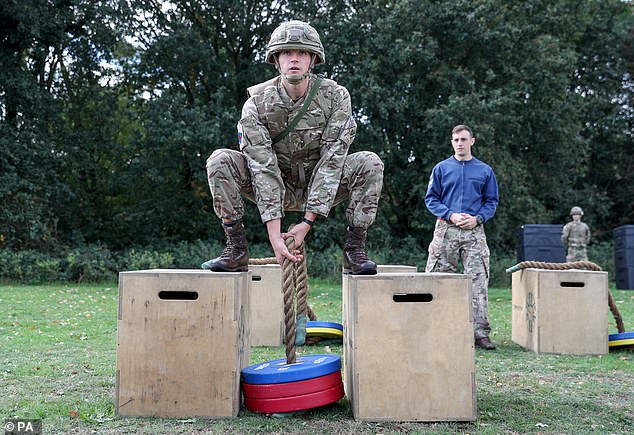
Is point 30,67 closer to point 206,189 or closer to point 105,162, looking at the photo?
point 105,162

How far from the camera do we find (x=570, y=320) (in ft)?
19.6

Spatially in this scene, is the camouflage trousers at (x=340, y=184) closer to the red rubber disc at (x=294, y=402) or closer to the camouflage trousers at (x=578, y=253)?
the red rubber disc at (x=294, y=402)

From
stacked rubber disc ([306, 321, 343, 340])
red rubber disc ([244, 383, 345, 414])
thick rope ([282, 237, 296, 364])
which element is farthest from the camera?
stacked rubber disc ([306, 321, 343, 340])

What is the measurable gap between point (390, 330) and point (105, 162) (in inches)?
617

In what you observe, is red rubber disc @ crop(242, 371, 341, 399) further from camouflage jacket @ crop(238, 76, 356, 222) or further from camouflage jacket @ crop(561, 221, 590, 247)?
camouflage jacket @ crop(561, 221, 590, 247)

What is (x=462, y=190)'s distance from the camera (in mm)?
6180

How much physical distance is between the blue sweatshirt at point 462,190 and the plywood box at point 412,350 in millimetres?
2729

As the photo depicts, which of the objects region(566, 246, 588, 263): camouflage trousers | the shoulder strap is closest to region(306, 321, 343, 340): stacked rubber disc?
the shoulder strap

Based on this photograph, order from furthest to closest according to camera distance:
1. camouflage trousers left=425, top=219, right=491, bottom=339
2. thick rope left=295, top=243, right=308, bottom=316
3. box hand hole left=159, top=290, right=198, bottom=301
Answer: camouflage trousers left=425, top=219, right=491, bottom=339
thick rope left=295, top=243, right=308, bottom=316
box hand hole left=159, top=290, right=198, bottom=301

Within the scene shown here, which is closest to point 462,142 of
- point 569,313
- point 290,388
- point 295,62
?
point 569,313

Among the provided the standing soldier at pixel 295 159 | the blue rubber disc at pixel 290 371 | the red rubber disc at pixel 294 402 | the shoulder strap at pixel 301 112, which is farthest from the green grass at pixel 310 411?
the shoulder strap at pixel 301 112

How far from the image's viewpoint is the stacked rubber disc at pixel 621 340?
19.4 ft

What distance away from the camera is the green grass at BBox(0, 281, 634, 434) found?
130 inches

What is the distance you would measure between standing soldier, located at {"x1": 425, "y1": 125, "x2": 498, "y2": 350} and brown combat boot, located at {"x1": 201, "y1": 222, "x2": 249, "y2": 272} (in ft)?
8.55
